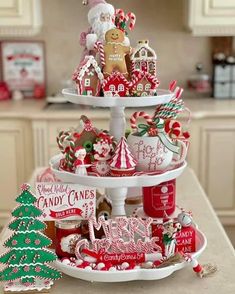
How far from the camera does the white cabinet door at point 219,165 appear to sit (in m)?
3.18

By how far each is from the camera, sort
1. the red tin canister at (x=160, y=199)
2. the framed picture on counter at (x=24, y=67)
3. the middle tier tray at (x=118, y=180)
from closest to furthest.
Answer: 1. the middle tier tray at (x=118, y=180)
2. the red tin canister at (x=160, y=199)
3. the framed picture on counter at (x=24, y=67)

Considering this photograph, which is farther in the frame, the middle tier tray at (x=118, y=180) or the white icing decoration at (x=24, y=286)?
the middle tier tray at (x=118, y=180)

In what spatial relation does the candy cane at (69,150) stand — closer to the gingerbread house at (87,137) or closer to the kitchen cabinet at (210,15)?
the gingerbread house at (87,137)

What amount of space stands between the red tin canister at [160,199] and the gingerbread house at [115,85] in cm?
34

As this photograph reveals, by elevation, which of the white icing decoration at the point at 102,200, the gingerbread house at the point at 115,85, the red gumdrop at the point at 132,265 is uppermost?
the gingerbread house at the point at 115,85

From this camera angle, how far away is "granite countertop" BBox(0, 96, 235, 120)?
3.09 m

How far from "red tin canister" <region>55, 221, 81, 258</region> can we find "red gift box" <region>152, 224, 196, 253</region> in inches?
8.5

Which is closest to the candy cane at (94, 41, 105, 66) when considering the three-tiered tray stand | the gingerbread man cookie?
the gingerbread man cookie

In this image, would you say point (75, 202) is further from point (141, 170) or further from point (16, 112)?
point (16, 112)

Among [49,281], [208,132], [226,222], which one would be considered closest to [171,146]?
[49,281]

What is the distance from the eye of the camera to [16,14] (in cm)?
318

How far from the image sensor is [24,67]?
3.66 metres

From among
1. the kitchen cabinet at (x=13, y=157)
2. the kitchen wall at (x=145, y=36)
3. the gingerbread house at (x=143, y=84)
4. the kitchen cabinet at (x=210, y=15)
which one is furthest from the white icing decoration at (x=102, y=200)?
the kitchen wall at (x=145, y=36)

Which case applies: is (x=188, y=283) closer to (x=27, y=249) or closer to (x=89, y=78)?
(x=27, y=249)
